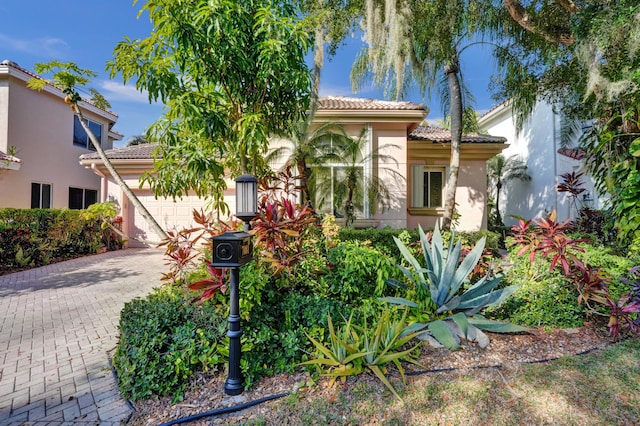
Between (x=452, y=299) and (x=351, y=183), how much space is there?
5.62m

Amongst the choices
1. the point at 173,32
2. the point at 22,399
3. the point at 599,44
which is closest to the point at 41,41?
the point at 173,32

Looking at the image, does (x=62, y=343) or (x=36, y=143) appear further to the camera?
(x=36, y=143)

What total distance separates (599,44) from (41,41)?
14.4 meters

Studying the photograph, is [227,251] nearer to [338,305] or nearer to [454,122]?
[338,305]

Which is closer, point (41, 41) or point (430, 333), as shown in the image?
point (430, 333)

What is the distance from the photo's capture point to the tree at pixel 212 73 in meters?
4.48

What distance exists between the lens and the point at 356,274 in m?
4.16

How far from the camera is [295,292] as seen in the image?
157 inches

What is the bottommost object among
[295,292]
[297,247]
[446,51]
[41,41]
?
[295,292]

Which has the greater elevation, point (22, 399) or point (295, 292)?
point (295, 292)

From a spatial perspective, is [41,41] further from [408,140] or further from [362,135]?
[408,140]

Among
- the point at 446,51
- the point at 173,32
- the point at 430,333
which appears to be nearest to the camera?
the point at 430,333

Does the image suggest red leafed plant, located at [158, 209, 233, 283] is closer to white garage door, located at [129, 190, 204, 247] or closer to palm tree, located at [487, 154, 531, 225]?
white garage door, located at [129, 190, 204, 247]

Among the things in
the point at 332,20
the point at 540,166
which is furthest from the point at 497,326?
the point at 540,166
